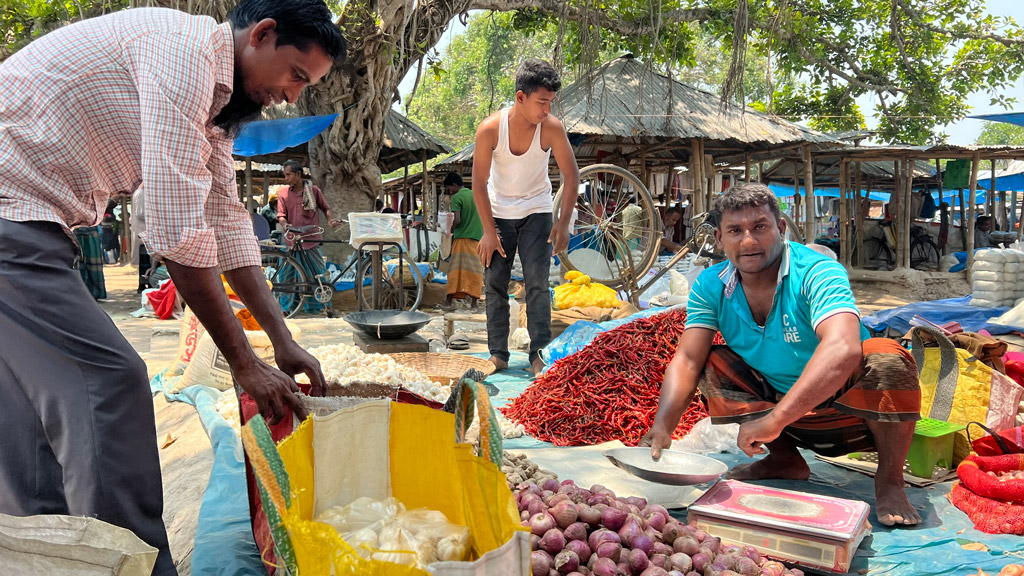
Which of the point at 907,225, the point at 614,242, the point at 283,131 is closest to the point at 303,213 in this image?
the point at 283,131

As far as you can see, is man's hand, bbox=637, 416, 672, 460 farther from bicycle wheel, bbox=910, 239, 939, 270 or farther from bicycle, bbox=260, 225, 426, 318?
bicycle wheel, bbox=910, 239, 939, 270

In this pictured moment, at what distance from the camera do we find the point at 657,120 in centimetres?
1028

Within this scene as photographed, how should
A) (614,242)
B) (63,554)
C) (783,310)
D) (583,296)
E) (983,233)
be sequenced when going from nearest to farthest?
(63,554)
(783,310)
(583,296)
(614,242)
(983,233)

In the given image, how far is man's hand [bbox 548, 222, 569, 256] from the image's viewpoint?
429 centimetres

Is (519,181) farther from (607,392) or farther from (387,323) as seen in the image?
(607,392)

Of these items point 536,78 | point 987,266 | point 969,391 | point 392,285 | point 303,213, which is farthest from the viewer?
point 392,285

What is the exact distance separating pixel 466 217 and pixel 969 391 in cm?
643

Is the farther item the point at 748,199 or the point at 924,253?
the point at 924,253

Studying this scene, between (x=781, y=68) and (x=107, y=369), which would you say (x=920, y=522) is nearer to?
(x=107, y=369)

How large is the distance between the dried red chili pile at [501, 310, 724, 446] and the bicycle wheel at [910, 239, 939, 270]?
13.8 metres

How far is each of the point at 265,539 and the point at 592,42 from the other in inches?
154

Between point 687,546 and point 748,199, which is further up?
point 748,199

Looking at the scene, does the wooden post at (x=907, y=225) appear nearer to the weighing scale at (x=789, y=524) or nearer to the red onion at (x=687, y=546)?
the weighing scale at (x=789, y=524)

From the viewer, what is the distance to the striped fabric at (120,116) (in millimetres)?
1408
